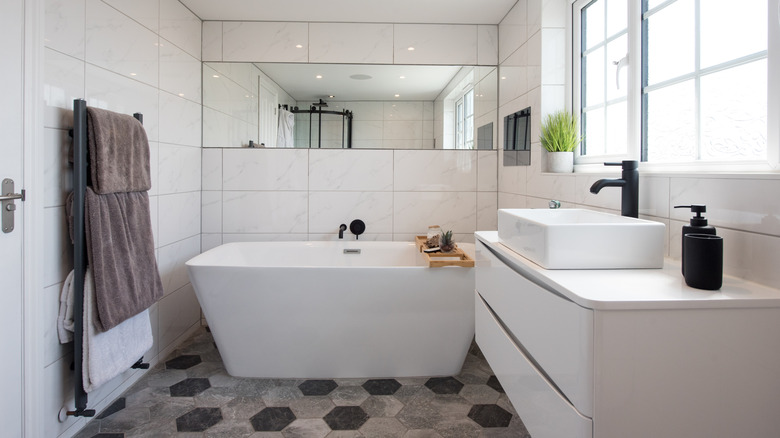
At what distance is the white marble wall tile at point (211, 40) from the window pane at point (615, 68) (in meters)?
2.58

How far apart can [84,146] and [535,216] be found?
73.1 inches

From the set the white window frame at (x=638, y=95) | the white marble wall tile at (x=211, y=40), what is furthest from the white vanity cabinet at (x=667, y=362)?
the white marble wall tile at (x=211, y=40)

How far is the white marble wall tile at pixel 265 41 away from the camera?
312cm

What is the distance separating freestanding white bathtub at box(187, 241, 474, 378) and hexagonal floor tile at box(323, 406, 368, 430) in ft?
1.01

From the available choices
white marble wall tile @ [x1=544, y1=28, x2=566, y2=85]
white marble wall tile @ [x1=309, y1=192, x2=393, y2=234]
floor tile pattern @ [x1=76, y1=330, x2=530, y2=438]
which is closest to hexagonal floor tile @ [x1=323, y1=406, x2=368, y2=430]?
floor tile pattern @ [x1=76, y1=330, x2=530, y2=438]

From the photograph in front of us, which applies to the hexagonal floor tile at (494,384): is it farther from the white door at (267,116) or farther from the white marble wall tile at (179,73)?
the white marble wall tile at (179,73)

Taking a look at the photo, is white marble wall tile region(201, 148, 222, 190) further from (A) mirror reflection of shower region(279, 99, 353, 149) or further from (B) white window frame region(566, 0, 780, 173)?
(B) white window frame region(566, 0, 780, 173)

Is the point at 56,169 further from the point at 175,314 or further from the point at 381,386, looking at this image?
the point at 381,386

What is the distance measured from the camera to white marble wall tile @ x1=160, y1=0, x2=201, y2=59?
263 centimetres

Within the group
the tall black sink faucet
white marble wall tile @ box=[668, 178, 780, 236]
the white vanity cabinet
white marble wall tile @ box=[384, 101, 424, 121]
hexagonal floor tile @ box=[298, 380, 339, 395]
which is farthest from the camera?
white marble wall tile @ box=[384, 101, 424, 121]

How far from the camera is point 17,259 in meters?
1.60

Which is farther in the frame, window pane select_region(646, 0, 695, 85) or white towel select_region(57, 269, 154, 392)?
white towel select_region(57, 269, 154, 392)

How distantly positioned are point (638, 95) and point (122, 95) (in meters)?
2.48

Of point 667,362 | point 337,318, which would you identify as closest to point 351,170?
point 337,318
